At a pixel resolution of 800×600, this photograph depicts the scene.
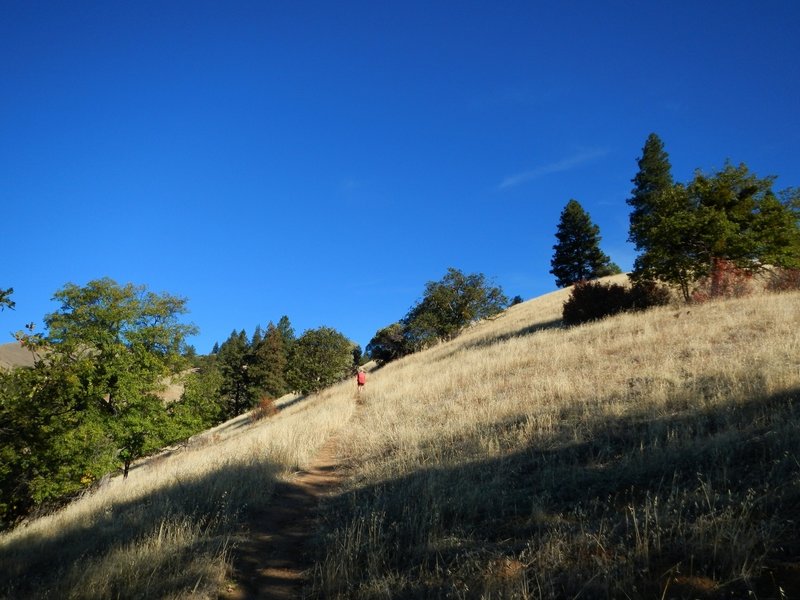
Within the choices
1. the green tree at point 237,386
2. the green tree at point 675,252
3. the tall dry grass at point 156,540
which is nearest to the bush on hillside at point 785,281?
the green tree at point 675,252

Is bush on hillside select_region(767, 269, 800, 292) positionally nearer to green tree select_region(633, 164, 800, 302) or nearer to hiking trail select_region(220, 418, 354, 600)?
green tree select_region(633, 164, 800, 302)

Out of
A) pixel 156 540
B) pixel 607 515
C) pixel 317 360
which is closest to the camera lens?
pixel 607 515

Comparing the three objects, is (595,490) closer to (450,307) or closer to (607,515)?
(607,515)

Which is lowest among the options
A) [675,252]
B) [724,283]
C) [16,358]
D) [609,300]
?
[724,283]

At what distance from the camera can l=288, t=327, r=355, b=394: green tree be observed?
41.7 m

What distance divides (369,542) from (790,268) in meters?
22.9

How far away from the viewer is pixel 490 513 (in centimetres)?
505

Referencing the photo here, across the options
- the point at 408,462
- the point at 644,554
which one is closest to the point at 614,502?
the point at 644,554

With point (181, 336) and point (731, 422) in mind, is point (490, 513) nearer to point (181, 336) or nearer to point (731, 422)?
point (731, 422)

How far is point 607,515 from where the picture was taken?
425 centimetres

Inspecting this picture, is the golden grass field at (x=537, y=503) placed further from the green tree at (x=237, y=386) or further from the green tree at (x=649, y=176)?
the green tree at (x=237, y=386)

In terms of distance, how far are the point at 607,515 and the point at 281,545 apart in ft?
13.0

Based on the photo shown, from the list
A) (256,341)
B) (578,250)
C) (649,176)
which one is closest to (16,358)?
(256,341)

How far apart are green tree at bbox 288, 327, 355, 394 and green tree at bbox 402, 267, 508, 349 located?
6709 mm
